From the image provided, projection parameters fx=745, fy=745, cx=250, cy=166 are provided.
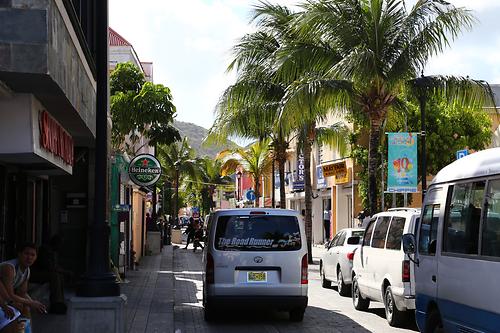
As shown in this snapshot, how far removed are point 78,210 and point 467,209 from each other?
1260 centimetres

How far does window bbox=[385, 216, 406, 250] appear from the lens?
12016 mm

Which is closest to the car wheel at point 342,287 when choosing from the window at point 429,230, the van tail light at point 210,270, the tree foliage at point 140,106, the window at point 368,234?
the window at point 368,234

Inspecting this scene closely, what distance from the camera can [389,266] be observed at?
1212cm

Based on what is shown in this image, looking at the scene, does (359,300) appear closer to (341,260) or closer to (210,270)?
(341,260)

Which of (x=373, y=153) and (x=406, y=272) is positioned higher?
(x=373, y=153)

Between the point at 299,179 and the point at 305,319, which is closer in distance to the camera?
the point at 305,319

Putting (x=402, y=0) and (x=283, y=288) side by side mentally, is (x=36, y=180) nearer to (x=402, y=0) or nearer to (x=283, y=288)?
(x=283, y=288)

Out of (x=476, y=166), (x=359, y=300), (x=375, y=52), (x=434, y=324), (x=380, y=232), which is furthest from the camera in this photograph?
(x=375, y=52)

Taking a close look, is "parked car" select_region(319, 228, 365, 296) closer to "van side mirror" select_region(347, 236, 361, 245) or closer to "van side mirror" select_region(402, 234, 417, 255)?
"van side mirror" select_region(347, 236, 361, 245)

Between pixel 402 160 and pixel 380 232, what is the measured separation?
32.3 ft

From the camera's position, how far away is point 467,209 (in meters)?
7.52

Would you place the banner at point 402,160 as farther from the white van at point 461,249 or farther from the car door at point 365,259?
the white van at point 461,249

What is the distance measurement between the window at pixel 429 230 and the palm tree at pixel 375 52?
10887mm

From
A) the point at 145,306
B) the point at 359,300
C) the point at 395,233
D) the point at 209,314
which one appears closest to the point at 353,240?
the point at 359,300
